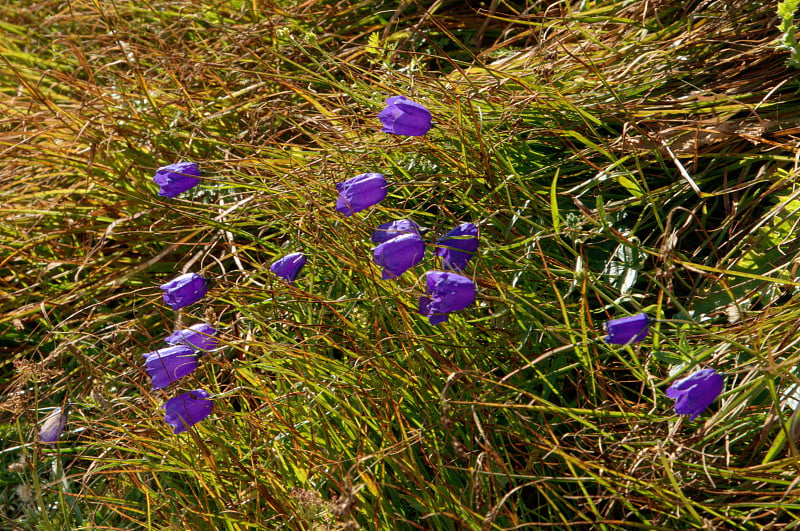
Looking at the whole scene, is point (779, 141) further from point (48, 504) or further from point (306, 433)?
point (48, 504)

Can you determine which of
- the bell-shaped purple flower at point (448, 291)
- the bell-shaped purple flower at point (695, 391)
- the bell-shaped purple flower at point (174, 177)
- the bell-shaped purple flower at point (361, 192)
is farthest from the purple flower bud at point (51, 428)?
the bell-shaped purple flower at point (695, 391)

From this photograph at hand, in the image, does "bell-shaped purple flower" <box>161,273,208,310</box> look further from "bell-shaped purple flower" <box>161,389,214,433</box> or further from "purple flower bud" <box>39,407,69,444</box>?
"purple flower bud" <box>39,407,69,444</box>

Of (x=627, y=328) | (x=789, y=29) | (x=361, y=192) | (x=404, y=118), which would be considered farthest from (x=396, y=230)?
(x=789, y=29)

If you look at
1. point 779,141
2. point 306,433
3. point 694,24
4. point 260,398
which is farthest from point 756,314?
point 260,398

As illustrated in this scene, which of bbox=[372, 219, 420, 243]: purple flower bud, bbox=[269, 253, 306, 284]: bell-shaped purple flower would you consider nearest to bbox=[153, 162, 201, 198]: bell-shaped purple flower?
bbox=[269, 253, 306, 284]: bell-shaped purple flower

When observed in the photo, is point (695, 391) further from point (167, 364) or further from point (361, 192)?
point (167, 364)

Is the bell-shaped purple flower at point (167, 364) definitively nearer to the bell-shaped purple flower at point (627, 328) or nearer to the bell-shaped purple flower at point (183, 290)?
the bell-shaped purple flower at point (183, 290)
